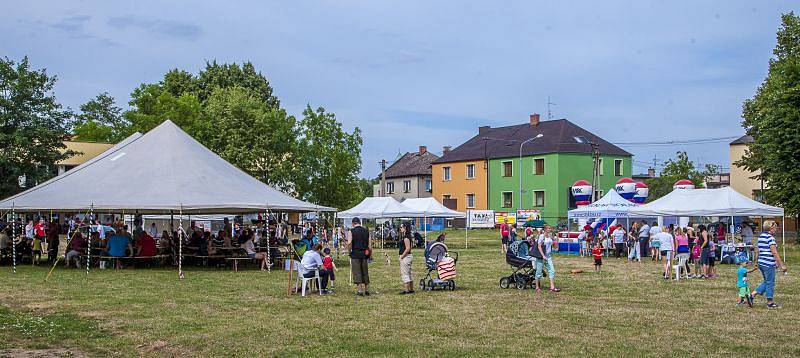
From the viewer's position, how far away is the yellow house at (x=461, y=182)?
A: 65875 mm

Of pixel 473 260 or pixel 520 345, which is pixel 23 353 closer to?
pixel 520 345

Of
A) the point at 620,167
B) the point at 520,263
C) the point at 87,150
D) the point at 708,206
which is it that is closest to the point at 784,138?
the point at 708,206

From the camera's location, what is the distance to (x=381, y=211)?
119ft

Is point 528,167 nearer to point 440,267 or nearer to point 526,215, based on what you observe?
point 526,215

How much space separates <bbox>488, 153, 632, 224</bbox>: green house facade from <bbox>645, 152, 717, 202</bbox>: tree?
6059 millimetres

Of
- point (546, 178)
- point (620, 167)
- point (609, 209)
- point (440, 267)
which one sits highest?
point (620, 167)

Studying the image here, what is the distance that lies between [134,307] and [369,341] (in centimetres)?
516

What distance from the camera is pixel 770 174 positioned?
32.5 m

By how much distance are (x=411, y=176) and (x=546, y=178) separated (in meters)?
20.0

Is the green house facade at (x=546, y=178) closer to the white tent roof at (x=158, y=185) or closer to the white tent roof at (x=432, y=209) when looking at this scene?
the white tent roof at (x=432, y=209)

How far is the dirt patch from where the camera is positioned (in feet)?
30.2

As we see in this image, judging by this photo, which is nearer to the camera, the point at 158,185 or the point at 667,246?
the point at 667,246

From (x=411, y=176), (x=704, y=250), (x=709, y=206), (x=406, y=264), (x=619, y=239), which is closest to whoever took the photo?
(x=406, y=264)

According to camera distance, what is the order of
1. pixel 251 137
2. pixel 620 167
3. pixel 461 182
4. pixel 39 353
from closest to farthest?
pixel 39 353 < pixel 251 137 < pixel 620 167 < pixel 461 182
